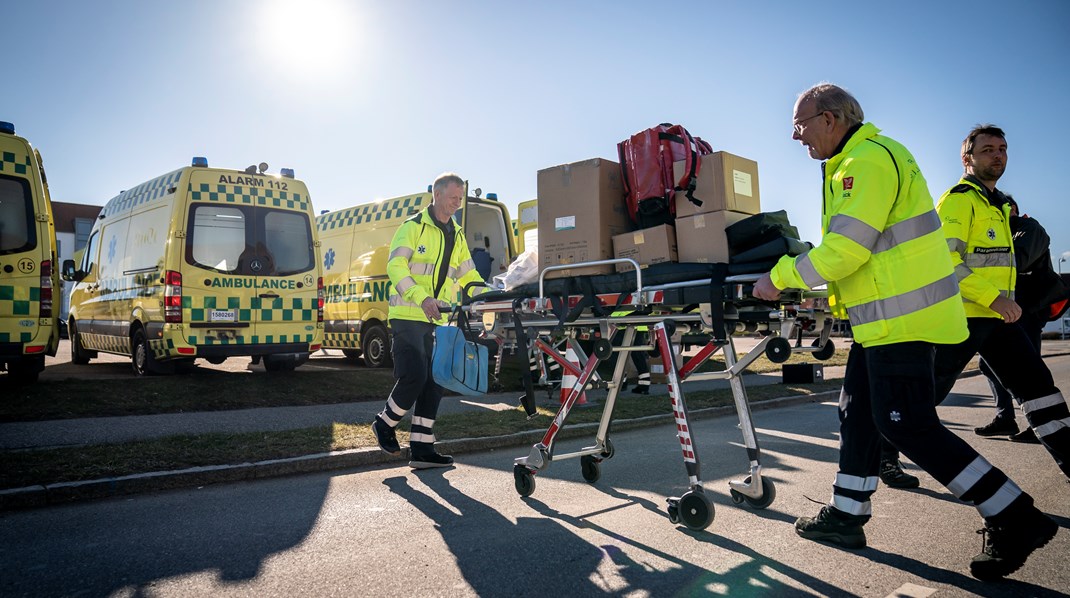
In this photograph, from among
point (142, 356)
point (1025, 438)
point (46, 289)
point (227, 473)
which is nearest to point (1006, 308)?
point (1025, 438)

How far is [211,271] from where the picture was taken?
8750mm

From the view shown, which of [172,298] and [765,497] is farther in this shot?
[172,298]

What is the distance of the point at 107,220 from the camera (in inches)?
413

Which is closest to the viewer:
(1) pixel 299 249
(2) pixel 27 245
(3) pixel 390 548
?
(3) pixel 390 548

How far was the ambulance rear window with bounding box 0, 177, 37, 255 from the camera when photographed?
289 inches

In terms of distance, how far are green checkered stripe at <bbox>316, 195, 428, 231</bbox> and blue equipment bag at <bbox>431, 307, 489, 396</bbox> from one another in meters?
5.78

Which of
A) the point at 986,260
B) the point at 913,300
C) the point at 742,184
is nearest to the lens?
the point at 913,300

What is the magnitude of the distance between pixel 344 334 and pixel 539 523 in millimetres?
8776

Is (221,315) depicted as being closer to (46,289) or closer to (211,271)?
(211,271)

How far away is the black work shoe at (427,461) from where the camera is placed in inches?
201

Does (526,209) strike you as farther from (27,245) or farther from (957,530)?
(957,530)

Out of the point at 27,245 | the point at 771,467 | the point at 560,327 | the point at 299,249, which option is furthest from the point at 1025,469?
the point at 27,245

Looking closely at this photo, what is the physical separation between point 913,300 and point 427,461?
3370mm

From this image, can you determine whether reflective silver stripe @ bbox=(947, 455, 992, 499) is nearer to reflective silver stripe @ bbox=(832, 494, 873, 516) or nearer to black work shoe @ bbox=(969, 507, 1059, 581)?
black work shoe @ bbox=(969, 507, 1059, 581)
